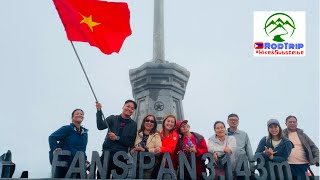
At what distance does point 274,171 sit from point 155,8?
14822 millimetres

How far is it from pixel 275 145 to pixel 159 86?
11.5 metres

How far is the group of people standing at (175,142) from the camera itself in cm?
873

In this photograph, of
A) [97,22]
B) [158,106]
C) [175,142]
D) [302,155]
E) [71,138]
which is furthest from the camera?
[158,106]

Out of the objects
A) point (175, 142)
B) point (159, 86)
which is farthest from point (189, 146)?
point (159, 86)

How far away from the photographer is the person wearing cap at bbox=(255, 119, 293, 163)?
9094 mm

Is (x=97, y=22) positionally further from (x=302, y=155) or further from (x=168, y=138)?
(x=302, y=155)

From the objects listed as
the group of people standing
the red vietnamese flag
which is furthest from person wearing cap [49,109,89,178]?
the red vietnamese flag

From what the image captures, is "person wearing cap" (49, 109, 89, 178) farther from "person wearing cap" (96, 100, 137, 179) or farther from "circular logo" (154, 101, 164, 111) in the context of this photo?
"circular logo" (154, 101, 164, 111)

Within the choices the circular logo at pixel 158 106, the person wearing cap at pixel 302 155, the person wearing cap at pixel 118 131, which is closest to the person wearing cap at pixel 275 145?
the person wearing cap at pixel 302 155

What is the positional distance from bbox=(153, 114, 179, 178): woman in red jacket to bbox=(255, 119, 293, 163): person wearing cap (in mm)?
Result: 1880

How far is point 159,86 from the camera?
20422mm

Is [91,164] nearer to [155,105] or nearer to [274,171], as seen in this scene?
[274,171]

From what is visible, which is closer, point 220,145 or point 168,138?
point 168,138

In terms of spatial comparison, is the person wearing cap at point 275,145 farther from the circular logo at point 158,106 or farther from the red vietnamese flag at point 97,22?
the circular logo at point 158,106
